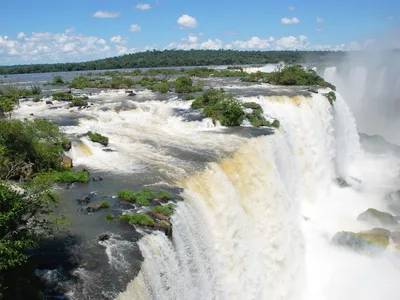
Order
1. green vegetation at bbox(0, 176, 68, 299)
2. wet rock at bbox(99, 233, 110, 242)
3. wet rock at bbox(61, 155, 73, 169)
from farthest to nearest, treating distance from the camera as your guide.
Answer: wet rock at bbox(61, 155, 73, 169), wet rock at bbox(99, 233, 110, 242), green vegetation at bbox(0, 176, 68, 299)

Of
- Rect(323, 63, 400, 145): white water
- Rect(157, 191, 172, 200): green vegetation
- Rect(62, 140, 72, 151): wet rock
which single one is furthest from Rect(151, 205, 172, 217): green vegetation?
Rect(323, 63, 400, 145): white water

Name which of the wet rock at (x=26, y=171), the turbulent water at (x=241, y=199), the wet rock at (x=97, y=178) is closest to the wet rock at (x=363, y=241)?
the turbulent water at (x=241, y=199)

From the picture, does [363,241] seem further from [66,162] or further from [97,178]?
[66,162]

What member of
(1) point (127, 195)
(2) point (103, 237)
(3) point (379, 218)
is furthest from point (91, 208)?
(3) point (379, 218)

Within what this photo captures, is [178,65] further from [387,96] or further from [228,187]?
[228,187]

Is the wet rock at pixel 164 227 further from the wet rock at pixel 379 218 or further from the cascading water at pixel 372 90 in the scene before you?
the cascading water at pixel 372 90

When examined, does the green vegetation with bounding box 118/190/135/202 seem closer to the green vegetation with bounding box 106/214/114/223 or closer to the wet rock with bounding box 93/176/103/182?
the green vegetation with bounding box 106/214/114/223

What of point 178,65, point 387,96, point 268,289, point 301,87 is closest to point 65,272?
point 268,289
